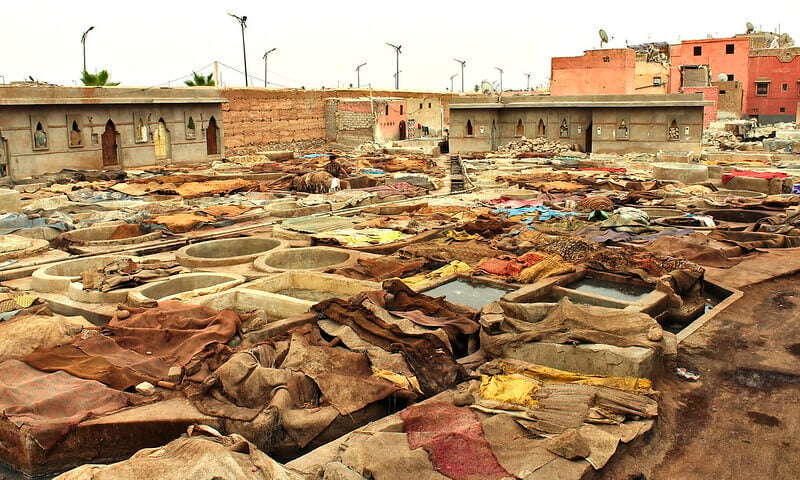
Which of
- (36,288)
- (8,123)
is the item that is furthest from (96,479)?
(8,123)

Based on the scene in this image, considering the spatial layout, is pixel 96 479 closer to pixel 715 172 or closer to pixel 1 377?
pixel 1 377

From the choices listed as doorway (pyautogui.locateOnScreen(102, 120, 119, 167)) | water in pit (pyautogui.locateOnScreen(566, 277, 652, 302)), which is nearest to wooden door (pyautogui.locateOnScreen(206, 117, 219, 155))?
doorway (pyautogui.locateOnScreen(102, 120, 119, 167))

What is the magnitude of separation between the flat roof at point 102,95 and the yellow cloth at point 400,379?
69.6 ft

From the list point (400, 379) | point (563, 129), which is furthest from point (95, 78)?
point (400, 379)

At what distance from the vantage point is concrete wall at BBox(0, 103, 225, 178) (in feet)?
82.6

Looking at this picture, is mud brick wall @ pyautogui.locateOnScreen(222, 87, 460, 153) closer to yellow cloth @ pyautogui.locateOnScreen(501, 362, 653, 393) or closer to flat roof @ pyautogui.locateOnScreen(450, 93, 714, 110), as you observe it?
flat roof @ pyautogui.locateOnScreen(450, 93, 714, 110)

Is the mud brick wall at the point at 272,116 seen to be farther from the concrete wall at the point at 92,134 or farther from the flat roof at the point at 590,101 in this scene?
the flat roof at the point at 590,101

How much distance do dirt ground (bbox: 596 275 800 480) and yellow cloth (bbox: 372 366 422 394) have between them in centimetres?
217

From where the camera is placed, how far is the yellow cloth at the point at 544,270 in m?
11.5

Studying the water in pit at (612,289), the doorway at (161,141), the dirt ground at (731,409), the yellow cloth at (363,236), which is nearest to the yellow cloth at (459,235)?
the yellow cloth at (363,236)

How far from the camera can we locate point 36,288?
1222 cm

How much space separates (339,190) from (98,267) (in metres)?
10.7

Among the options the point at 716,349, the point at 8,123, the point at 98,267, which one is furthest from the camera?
the point at 8,123

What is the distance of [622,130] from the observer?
32656 millimetres
